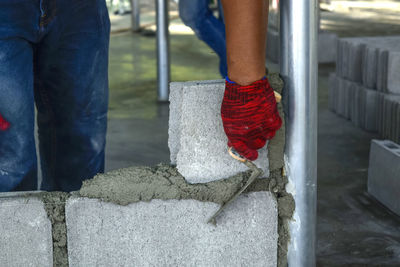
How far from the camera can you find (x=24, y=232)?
2.31 m

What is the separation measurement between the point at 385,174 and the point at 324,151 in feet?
3.77

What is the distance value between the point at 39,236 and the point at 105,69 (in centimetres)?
79

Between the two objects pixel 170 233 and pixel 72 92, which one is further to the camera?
pixel 72 92

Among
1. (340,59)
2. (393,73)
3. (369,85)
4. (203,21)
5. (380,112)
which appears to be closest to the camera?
(393,73)

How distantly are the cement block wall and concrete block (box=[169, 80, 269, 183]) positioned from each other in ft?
0.10

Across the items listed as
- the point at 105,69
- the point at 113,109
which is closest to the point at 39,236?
the point at 105,69

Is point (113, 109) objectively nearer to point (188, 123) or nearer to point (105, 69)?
point (105, 69)

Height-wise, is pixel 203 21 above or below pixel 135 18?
above

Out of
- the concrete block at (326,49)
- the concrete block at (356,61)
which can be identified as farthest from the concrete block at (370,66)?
the concrete block at (326,49)

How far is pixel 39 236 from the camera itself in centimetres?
232

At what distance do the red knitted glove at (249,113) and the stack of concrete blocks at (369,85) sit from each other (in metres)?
2.83

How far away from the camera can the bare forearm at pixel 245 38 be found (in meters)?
2.08

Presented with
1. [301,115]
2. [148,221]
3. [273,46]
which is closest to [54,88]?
[148,221]

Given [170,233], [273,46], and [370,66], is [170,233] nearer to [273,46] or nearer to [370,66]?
[370,66]
